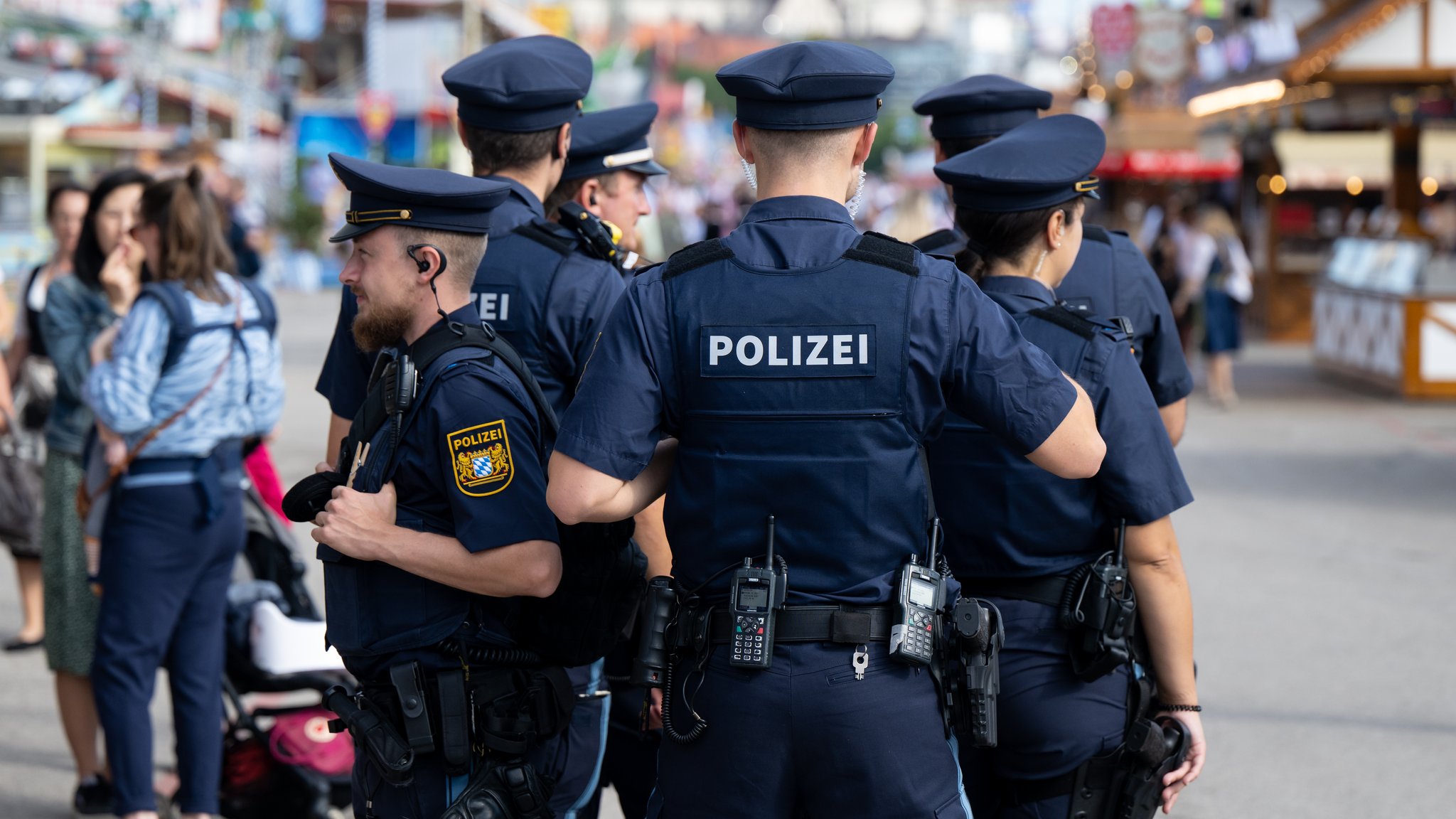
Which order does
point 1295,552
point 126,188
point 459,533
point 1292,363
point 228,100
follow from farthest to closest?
point 228,100
point 1292,363
point 1295,552
point 126,188
point 459,533

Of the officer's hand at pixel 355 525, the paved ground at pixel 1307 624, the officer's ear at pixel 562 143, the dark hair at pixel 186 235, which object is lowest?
the paved ground at pixel 1307 624

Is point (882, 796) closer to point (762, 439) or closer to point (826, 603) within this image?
point (826, 603)

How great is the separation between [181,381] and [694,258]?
2372mm


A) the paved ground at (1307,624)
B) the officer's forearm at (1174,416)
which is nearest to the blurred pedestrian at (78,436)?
the paved ground at (1307,624)

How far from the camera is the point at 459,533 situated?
9.11 ft

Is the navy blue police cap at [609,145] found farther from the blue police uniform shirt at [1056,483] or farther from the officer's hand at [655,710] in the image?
the officer's hand at [655,710]

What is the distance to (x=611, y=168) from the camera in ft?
13.3

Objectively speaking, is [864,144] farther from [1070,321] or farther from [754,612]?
[754,612]

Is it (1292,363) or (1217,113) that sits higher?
(1217,113)

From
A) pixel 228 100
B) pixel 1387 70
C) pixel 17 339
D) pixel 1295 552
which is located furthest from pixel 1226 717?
pixel 228 100

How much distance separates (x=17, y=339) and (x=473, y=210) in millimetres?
3620

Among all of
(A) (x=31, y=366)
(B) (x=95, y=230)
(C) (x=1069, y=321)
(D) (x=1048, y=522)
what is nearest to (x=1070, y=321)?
(C) (x=1069, y=321)

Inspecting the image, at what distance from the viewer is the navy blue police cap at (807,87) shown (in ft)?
8.24

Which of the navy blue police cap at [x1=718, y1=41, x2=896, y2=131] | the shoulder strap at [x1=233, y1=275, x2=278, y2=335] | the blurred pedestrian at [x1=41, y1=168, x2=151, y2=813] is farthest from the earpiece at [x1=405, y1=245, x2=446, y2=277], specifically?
the blurred pedestrian at [x1=41, y1=168, x2=151, y2=813]
